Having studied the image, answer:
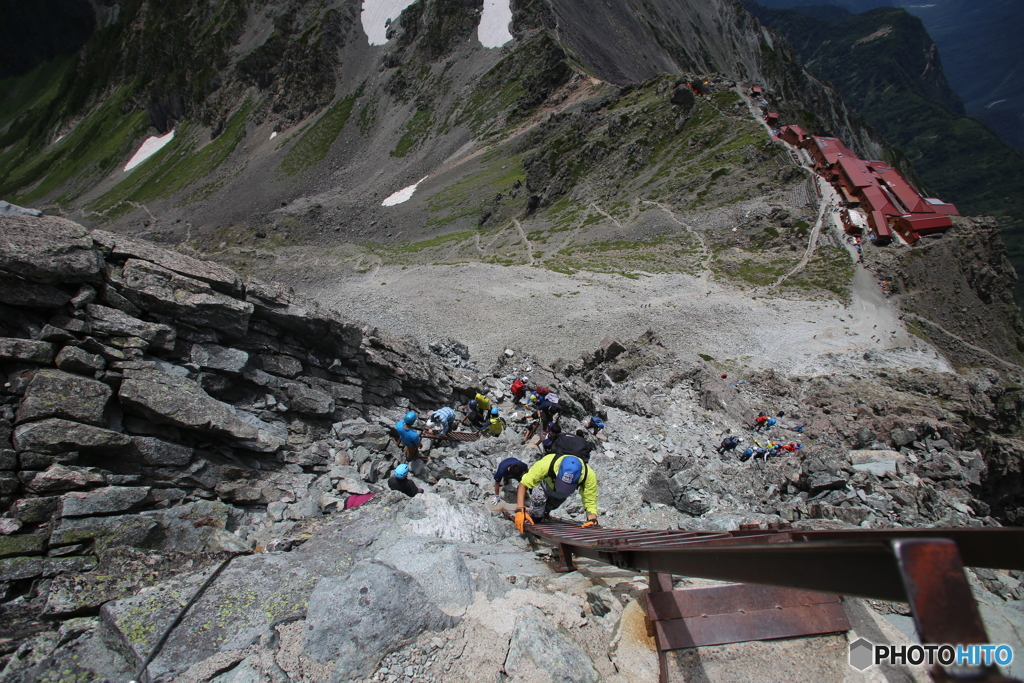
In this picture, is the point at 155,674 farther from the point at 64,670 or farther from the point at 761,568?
the point at 761,568

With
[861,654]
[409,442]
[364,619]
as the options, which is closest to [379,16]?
[409,442]

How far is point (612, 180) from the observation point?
186 ft

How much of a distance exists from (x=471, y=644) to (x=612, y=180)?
5826 cm

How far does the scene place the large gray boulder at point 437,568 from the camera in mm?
5441

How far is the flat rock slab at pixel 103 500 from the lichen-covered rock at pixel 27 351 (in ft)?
8.57

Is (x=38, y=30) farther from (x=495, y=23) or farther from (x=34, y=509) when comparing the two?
(x=34, y=509)

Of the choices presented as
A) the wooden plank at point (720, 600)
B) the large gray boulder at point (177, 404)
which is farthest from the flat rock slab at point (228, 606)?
the wooden plank at point (720, 600)

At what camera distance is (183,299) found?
9836 millimetres

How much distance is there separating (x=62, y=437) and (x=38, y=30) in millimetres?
239171

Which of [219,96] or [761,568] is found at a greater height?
[219,96]

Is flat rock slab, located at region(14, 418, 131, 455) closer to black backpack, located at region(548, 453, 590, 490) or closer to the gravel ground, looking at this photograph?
black backpack, located at region(548, 453, 590, 490)

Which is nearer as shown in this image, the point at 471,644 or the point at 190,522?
the point at 471,644

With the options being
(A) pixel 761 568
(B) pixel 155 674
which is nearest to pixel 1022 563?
(A) pixel 761 568
